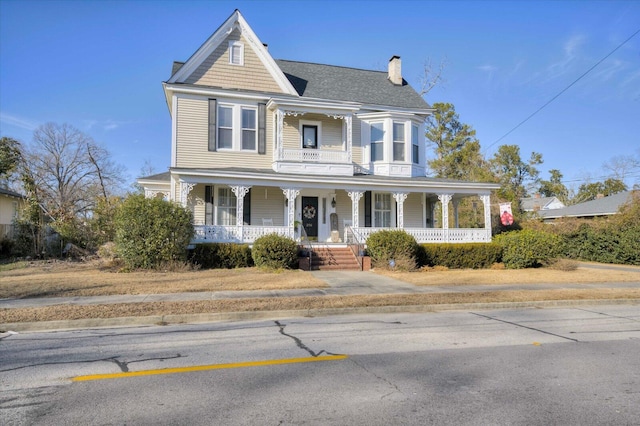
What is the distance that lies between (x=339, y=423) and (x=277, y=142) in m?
16.6

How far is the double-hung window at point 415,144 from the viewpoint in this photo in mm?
21984

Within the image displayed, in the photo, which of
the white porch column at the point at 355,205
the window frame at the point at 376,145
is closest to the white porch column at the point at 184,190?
the white porch column at the point at 355,205

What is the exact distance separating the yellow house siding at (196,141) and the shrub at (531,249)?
1263cm

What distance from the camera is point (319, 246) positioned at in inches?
719

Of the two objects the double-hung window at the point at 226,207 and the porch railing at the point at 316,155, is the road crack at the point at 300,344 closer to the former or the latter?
the double-hung window at the point at 226,207

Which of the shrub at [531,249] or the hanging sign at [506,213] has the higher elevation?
the hanging sign at [506,213]

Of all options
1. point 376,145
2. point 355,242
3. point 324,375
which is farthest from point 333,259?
point 324,375

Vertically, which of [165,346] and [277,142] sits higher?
[277,142]

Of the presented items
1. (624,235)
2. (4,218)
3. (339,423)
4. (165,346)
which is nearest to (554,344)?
(339,423)

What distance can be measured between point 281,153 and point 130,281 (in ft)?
29.7

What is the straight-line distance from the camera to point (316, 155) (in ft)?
65.1

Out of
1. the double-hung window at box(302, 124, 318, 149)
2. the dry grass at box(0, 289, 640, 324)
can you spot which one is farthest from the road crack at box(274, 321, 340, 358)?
the double-hung window at box(302, 124, 318, 149)

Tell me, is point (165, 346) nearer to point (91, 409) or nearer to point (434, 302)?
point (91, 409)

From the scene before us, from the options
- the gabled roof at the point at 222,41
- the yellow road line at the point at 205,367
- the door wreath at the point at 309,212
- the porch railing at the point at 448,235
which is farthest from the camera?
the door wreath at the point at 309,212
